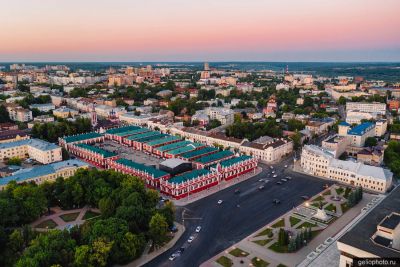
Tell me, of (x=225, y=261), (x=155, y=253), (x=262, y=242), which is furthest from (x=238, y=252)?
(x=155, y=253)

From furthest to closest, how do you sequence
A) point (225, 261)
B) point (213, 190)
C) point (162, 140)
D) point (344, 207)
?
point (162, 140), point (213, 190), point (344, 207), point (225, 261)

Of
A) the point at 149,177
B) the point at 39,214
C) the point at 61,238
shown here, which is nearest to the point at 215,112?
the point at 149,177

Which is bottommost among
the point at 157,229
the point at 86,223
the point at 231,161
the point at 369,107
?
the point at 86,223

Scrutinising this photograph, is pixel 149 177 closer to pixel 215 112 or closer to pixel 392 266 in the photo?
pixel 392 266

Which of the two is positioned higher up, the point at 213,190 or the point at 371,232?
the point at 371,232

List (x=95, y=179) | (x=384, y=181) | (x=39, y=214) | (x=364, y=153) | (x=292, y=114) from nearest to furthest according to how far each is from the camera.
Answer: (x=39, y=214)
(x=95, y=179)
(x=384, y=181)
(x=364, y=153)
(x=292, y=114)

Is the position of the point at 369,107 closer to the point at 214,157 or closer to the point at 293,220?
the point at 214,157
